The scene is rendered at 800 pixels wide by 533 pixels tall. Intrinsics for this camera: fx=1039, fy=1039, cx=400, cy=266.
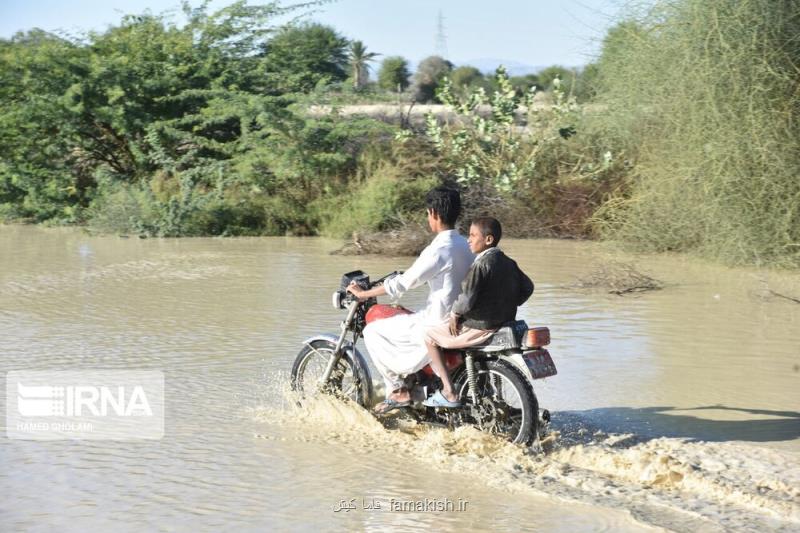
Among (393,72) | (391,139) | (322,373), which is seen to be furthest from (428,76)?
(322,373)

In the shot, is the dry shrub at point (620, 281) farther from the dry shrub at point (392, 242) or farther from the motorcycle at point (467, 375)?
the motorcycle at point (467, 375)

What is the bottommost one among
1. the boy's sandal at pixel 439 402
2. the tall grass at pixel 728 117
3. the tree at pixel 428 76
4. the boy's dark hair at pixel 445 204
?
the boy's sandal at pixel 439 402

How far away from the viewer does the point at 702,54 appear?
14.6 m

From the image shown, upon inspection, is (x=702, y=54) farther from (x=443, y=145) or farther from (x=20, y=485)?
(x=20, y=485)

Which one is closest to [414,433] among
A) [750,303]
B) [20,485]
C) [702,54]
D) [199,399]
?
[199,399]

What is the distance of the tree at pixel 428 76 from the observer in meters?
65.2

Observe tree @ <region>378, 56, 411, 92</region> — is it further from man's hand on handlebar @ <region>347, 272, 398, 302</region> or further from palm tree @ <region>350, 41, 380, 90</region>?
man's hand on handlebar @ <region>347, 272, 398, 302</region>

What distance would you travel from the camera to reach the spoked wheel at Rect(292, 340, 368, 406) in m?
7.20

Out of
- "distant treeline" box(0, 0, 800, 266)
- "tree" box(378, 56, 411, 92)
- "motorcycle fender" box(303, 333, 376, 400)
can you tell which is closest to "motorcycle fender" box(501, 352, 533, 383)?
"motorcycle fender" box(303, 333, 376, 400)

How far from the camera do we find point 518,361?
6.30m

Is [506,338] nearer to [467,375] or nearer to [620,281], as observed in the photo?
[467,375]

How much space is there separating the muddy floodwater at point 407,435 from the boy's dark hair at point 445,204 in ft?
4.49

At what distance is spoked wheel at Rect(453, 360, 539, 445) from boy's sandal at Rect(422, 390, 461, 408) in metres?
0.08

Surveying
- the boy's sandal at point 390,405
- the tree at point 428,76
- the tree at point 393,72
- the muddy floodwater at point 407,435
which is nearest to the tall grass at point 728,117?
the muddy floodwater at point 407,435
